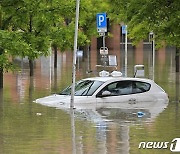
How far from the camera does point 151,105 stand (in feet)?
72.4

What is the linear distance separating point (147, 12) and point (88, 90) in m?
5.89

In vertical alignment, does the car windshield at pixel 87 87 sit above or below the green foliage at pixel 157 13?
below

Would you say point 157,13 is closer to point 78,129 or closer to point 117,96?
point 78,129

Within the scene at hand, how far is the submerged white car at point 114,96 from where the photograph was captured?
2138 cm

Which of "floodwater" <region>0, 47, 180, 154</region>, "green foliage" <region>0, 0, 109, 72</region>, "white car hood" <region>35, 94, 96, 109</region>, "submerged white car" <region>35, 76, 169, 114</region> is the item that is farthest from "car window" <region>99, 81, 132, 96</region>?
"green foliage" <region>0, 0, 109, 72</region>

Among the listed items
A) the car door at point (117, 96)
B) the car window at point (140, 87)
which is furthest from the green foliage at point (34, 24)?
the car window at point (140, 87)

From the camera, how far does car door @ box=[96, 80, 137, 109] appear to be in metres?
21.6

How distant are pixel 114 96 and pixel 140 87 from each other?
1.19 m

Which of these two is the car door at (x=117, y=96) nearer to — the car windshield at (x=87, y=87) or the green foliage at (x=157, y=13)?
the car windshield at (x=87, y=87)

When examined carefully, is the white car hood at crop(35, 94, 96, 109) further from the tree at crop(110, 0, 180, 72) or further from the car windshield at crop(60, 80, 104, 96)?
the tree at crop(110, 0, 180, 72)

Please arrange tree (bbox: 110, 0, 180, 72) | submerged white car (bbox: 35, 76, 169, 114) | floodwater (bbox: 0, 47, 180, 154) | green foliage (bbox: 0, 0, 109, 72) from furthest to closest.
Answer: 1. submerged white car (bbox: 35, 76, 169, 114)
2. green foliage (bbox: 0, 0, 109, 72)
3. tree (bbox: 110, 0, 180, 72)
4. floodwater (bbox: 0, 47, 180, 154)

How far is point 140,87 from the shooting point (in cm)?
2264

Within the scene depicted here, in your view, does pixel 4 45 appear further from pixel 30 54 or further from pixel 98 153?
pixel 98 153

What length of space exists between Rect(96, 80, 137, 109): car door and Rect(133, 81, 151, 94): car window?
0.20 m
